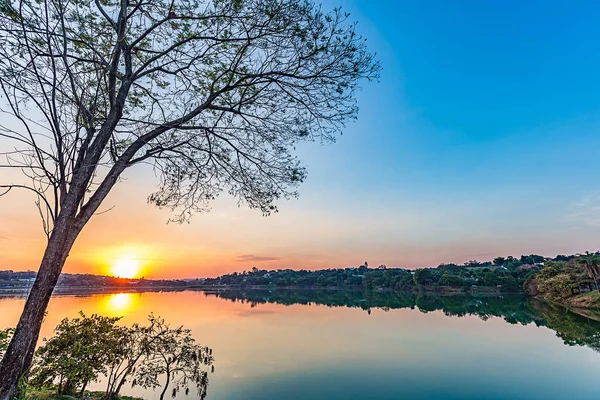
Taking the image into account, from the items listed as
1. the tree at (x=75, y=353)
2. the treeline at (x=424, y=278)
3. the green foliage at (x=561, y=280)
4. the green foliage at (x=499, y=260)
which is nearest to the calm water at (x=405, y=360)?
the tree at (x=75, y=353)

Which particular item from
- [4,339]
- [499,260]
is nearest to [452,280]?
[499,260]

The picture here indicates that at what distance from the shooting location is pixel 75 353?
430 cm

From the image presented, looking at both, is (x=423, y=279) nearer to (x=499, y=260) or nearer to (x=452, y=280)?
(x=452, y=280)

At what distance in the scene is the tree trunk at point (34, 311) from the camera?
2.99 m

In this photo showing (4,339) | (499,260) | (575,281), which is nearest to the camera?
(4,339)

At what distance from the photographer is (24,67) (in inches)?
135

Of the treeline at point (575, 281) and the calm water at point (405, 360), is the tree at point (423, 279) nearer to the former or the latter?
the treeline at point (575, 281)

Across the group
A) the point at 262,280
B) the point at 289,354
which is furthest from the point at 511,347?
the point at 262,280

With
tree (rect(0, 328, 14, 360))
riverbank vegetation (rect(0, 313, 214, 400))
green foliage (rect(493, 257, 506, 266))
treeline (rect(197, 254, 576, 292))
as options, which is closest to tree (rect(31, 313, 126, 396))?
riverbank vegetation (rect(0, 313, 214, 400))

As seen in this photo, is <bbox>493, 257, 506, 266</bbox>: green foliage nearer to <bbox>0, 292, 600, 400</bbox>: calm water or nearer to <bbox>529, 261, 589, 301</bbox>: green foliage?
<bbox>529, 261, 589, 301</bbox>: green foliage

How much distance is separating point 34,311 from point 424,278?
186ft

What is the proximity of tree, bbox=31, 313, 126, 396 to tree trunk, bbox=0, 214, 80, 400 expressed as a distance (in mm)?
1188

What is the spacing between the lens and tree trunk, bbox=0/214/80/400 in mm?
2992

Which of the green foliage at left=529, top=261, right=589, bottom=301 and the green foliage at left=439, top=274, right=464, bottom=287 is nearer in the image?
the green foliage at left=529, top=261, right=589, bottom=301
